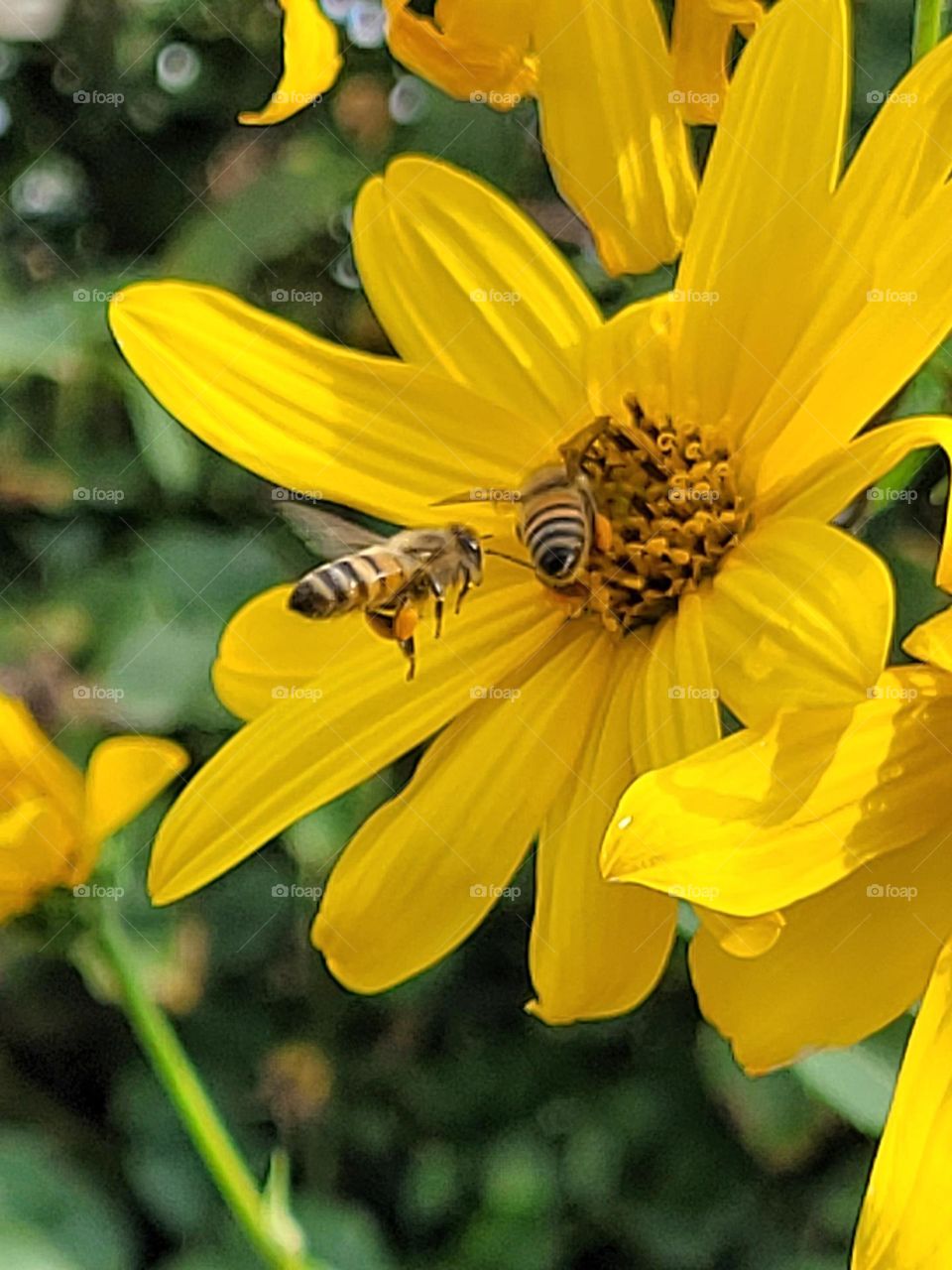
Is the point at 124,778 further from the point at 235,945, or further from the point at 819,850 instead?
the point at 819,850

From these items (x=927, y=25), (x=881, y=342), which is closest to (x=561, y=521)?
(x=881, y=342)

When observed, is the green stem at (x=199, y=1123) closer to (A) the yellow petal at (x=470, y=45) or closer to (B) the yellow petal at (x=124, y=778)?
(B) the yellow petal at (x=124, y=778)

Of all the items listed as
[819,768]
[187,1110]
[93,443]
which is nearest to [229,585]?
[93,443]

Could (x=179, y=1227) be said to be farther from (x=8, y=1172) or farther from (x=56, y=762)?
(x=56, y=762)

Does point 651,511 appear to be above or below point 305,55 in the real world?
below

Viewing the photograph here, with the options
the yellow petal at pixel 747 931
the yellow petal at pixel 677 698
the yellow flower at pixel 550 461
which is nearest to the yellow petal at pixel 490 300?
the yellow flower at pixel 550 461

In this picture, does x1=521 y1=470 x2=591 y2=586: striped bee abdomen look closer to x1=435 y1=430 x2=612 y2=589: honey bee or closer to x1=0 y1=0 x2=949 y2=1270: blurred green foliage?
x1=435 y1=430 x2=612 y2=589: honey bee
